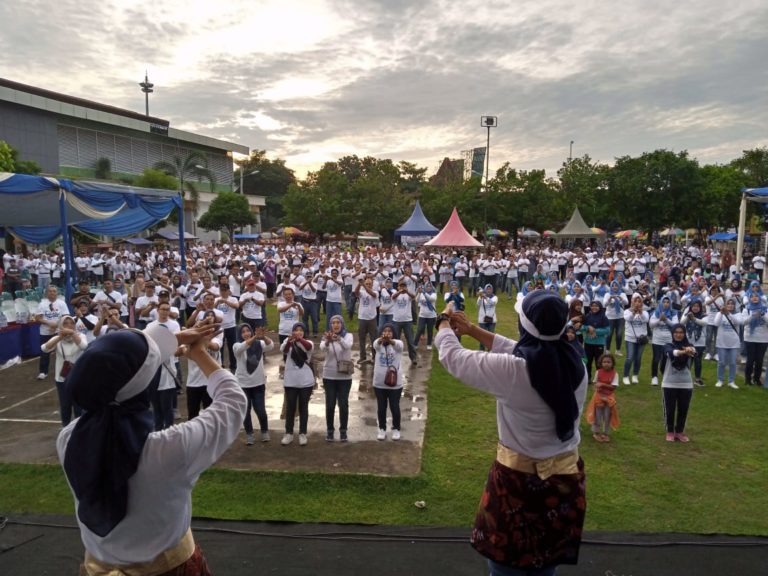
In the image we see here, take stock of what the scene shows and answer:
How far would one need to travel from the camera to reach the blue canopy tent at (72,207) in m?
10.8

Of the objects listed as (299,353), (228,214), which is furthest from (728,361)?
(228,214)

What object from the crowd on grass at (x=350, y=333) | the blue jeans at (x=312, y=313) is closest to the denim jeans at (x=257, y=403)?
the crowd on grass at (x=350, y=333)

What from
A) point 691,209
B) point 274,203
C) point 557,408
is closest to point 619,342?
point 557,408

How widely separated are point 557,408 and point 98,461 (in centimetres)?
190

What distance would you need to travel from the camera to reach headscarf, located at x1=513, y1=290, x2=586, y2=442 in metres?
2.44

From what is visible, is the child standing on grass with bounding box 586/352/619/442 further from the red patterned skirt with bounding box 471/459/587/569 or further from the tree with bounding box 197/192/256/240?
the tree with bounding box 197/192/256/240

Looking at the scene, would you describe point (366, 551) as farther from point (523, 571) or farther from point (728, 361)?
point (728, 361)

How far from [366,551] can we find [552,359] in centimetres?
296

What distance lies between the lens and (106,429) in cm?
181

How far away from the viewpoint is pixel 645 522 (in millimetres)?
4996

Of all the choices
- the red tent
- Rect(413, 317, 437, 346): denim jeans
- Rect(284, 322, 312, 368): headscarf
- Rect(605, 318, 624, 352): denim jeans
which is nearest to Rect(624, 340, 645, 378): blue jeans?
Rect(605, 318, 624, 352): denim jeans

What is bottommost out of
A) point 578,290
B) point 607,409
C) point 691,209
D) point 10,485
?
point 10,485

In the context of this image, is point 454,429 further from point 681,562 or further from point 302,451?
point 681,562

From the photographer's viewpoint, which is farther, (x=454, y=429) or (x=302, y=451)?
(x=454, y=429)
